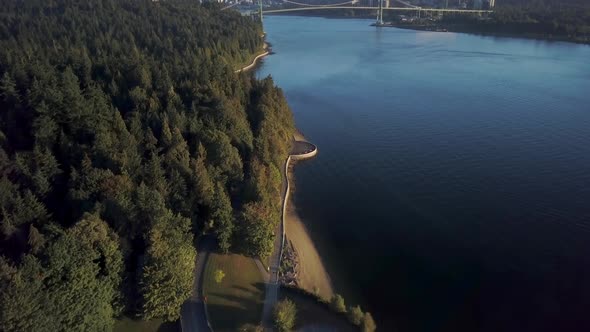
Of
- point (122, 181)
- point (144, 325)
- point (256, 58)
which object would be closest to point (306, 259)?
point (144, 325)

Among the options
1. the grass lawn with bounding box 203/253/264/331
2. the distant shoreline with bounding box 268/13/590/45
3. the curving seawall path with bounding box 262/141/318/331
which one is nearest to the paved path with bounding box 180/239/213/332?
the grass lawn with bounding box 203/253/264/331

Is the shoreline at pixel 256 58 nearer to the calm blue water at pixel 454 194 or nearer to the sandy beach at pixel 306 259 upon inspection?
the calm blue water at pixel 454 194

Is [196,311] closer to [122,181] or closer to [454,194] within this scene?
[122,181]

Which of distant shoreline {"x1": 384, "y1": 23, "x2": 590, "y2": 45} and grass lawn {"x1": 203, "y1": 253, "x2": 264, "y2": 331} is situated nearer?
grass lawn {"x1": 203, "y1": 253, "x2": 264, "y2": 331}

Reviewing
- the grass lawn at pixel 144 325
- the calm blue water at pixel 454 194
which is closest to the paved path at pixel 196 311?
the grass lawn at pixel 144 325

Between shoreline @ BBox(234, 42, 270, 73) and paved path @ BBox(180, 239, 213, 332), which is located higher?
shoreline @ BBox(234, 42, 270, 73)

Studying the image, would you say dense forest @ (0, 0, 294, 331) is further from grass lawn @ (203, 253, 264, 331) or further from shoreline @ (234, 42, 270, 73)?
shoreline @ (234, 42, 270, 73)

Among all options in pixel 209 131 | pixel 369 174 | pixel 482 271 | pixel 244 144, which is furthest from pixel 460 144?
pixel 209 131

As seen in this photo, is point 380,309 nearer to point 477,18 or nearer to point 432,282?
point 432,282
